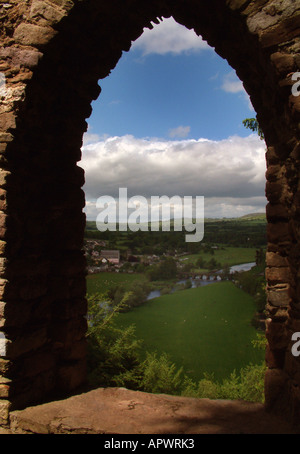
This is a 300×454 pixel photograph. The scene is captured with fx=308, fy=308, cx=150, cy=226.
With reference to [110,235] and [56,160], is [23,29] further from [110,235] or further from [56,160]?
[110,235]

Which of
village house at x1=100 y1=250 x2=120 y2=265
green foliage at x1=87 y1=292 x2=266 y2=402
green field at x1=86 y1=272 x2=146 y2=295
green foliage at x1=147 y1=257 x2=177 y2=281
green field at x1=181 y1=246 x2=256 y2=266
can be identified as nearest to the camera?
green foliage at x1=87 y1=292 x2=266 y2=402

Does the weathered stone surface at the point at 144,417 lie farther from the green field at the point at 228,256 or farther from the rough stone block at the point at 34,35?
the green field at the point at 228,256

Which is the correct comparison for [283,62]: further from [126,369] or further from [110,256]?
[110,256]

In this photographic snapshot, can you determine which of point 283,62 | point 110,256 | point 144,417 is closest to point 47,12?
point 283,62

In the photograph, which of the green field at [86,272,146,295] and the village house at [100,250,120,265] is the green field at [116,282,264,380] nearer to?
the green field at [86,272,146,295]

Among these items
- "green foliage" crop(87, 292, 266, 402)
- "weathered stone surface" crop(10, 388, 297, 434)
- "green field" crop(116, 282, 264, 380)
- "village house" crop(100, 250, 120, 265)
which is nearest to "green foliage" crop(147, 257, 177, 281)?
"green field" crop(116, 282, 264, 380)

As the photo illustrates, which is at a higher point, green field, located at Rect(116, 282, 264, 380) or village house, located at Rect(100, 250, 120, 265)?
village house, located at Rect(100, 250, 120, 265)
